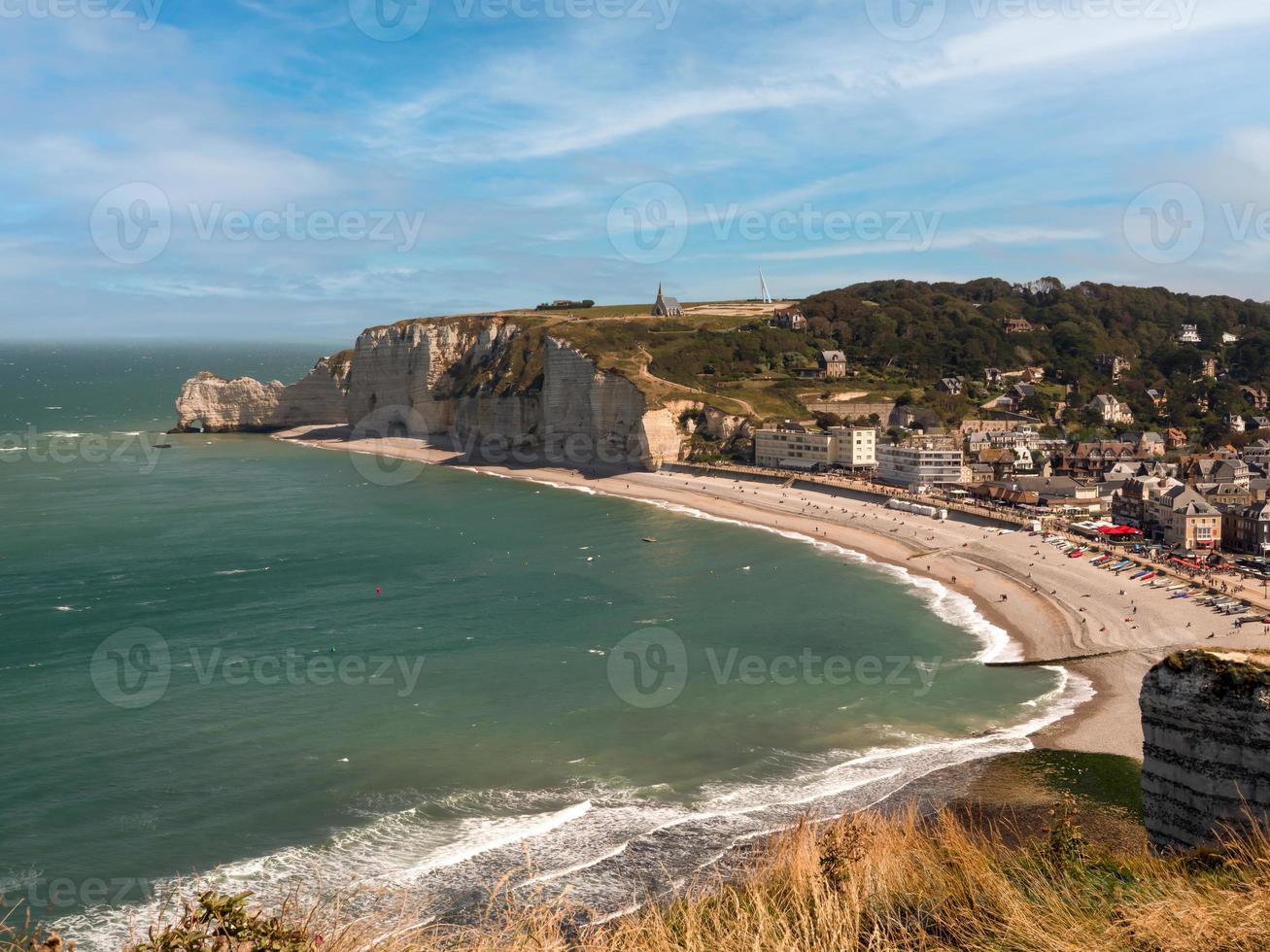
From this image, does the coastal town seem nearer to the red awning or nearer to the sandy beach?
Result: the red awning

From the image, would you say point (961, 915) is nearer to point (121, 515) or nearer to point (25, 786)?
point (25, 786)

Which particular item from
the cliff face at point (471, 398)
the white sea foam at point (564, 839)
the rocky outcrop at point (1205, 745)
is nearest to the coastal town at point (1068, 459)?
the cliff face at point (471, 398)

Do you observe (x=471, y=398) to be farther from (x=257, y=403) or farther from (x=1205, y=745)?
(x=1205, y=745)

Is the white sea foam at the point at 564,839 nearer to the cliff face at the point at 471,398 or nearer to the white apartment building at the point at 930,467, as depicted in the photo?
the white apartment building at the point at 930,467

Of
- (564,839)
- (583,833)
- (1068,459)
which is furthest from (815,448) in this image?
(564,839)

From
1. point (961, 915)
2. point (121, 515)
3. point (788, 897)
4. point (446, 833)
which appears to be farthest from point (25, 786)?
point (121, 515)

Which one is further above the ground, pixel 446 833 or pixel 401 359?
pixel 401 359

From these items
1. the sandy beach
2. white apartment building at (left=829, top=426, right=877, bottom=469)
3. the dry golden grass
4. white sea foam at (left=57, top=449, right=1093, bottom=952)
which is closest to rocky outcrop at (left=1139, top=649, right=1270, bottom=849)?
the dry golden grass
